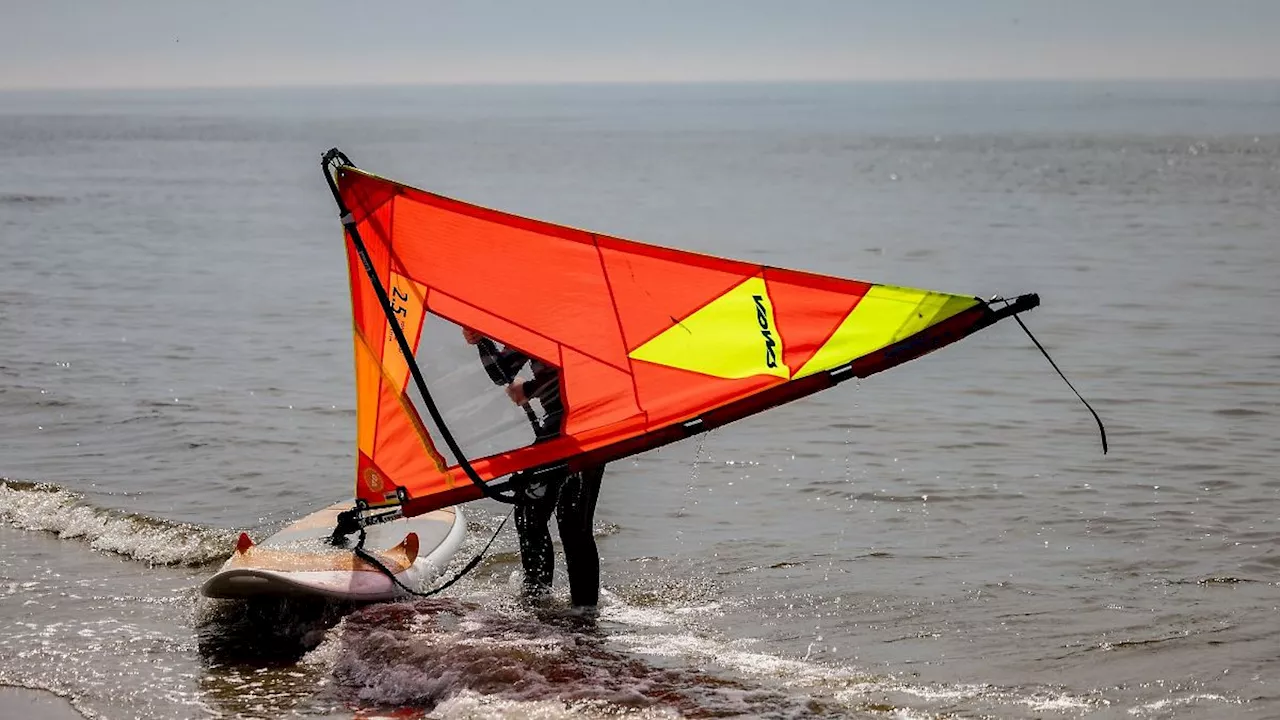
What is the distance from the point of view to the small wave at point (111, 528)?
437 inches

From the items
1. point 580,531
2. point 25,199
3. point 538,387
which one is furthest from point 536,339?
point 25,199

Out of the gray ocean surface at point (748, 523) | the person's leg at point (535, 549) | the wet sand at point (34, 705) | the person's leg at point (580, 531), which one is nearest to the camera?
the wet sand at point (34, 705)

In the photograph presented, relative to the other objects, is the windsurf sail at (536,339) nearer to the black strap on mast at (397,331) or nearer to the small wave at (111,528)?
the black strap on mast at (397,331)

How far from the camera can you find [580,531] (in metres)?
9.20

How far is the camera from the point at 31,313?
923 inches

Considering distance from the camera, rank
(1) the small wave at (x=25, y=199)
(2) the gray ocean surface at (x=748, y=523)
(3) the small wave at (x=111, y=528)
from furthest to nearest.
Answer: (1) the small wave at (x=25, y=199) < (3) the small wave at (x=111, y=528) < (2) the gray ocean surface at (x=748, y=523)

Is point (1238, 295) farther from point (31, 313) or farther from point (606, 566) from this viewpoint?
point (31, 313)

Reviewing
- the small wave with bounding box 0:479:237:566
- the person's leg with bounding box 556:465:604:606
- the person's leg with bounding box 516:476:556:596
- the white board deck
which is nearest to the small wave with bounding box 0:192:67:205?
the small wave with bounding box 0:479:237:566

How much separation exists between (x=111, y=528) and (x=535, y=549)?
392 centimetres

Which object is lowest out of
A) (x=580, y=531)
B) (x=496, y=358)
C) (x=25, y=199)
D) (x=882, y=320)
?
(x=580, y=531)

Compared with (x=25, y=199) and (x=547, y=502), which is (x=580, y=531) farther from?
(x=25, y=199)

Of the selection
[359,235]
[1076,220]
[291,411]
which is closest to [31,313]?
[291,411]

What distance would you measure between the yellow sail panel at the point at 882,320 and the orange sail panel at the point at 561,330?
14 mm

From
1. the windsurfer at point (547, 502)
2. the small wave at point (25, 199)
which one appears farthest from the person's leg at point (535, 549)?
the small wave at point (25, 199)
